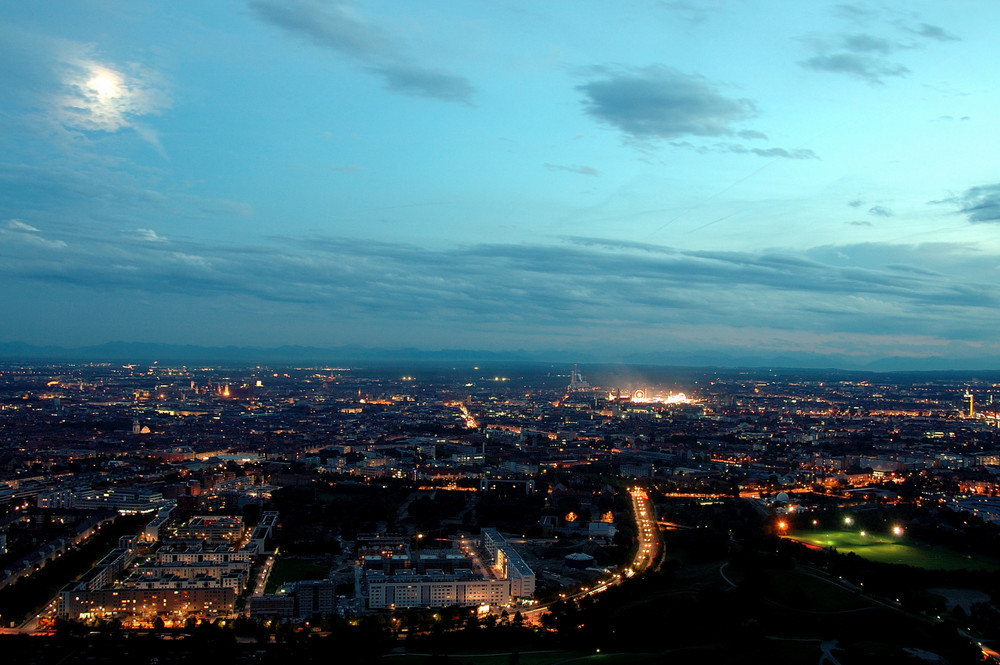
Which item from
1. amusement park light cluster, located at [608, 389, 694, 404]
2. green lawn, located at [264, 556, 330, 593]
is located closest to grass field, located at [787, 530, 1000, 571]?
green lawn, located at [264, 556, 330, 593]

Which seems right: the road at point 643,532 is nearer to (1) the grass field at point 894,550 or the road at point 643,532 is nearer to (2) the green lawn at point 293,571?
(1) the grass field at point 894,550

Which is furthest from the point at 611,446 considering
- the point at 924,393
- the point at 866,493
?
the point at 924,393

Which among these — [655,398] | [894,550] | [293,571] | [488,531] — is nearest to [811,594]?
[894,550]

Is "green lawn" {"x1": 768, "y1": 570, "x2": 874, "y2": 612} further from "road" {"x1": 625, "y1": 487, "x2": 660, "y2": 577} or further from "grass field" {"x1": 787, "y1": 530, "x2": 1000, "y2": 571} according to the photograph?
"grass field" {"x1": 787, "y1": 530, "x2": 1000, "y2": 571}

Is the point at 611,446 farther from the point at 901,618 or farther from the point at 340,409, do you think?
the point at 901,618

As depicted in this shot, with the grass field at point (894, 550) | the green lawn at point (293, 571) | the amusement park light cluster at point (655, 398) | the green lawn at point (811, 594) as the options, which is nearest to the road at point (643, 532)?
the green lawn at point (811, 594)
